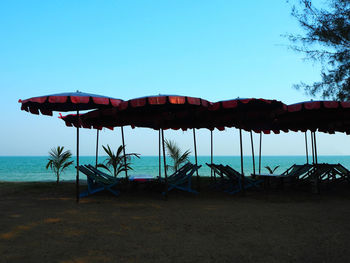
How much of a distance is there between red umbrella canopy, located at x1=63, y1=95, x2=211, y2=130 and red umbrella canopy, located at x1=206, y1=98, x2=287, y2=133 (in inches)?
15.6

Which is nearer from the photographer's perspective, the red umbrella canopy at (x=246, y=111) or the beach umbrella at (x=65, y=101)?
the beach umbrella at (x=65, y=101)

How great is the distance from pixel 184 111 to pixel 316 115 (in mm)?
3594

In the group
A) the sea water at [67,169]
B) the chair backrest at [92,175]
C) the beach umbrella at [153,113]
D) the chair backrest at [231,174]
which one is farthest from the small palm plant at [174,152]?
the chair backrest at [92,175]

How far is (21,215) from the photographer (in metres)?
4.73

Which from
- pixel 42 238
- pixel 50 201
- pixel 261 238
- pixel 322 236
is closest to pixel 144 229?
pixel 42 238

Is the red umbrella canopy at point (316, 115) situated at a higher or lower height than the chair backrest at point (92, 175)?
higher

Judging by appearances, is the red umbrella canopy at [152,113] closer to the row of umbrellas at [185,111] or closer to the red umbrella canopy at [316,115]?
the row of umbrellas at [185,111]

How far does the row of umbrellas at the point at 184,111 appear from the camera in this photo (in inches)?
219

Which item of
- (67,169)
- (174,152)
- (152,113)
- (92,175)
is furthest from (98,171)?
(67,169)

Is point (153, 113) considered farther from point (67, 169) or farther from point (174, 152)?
point (67, 169)

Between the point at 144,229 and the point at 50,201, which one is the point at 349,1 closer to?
the point at 144,229

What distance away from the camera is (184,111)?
7.68 m

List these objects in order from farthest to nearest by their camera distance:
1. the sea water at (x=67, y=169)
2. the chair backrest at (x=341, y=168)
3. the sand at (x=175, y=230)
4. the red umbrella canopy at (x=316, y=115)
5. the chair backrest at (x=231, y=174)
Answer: the sea water at (x=67, y=169) < the chair backrest at (x=341, y=168) < the chair backrest at (x=231, y=174) < the red umbrella canopy at (x=316, y=115) < the sand at (x=175, y=230)

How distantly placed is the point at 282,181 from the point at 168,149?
511 centimetres
